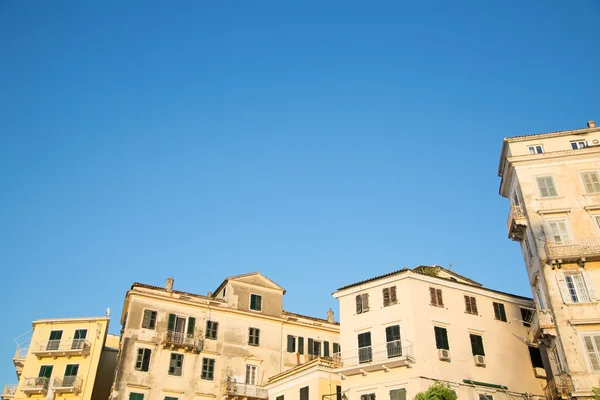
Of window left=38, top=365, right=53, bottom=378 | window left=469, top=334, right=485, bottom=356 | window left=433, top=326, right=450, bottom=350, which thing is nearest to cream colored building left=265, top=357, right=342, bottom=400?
window left=433, top=326, right=450, bottom=350

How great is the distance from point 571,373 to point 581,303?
4.62 m

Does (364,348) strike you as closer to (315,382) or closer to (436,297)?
(315,382)

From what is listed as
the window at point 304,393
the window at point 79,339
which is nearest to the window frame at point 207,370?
the window at point 304,393

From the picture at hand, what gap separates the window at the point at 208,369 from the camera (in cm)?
4944

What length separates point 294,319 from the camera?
56156 millimetres

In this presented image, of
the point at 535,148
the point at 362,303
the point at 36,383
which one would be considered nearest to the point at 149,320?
the point at 36,383

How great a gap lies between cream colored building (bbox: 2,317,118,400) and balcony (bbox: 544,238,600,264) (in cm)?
3980

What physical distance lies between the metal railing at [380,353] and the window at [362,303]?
305 cm

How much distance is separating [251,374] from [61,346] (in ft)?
58.5

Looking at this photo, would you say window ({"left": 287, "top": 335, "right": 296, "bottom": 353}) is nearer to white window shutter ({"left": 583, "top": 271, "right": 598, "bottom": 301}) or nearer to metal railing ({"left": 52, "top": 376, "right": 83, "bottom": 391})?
metal railing ({"left": 52, "top": 376, "right": 83, "bottom": 391})

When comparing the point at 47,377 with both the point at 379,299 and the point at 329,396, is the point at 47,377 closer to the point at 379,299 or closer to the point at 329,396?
the point at 329,396

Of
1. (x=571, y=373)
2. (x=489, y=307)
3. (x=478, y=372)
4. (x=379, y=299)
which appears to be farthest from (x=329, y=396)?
(x=571, y=373)

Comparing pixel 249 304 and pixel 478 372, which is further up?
pixel 249 304

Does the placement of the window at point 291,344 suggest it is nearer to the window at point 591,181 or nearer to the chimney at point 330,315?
the chimney at point 330,315
